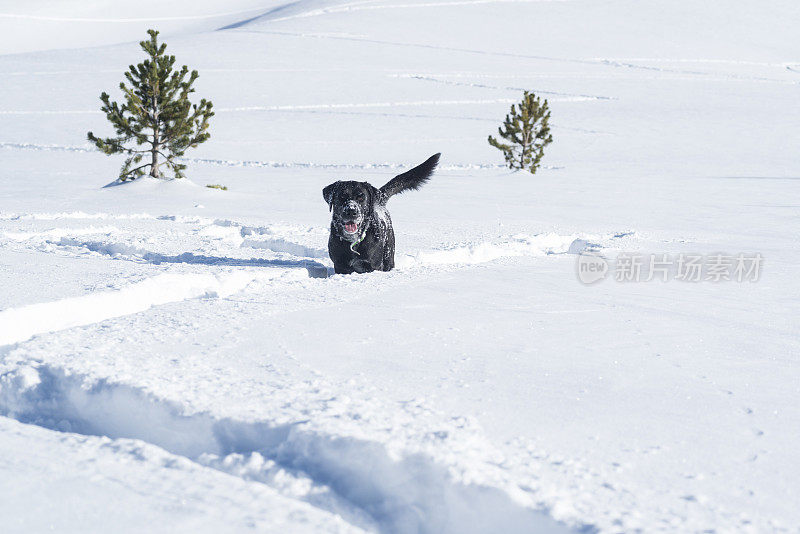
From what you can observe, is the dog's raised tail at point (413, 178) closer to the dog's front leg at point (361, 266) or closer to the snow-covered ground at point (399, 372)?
the snow-covered ground at point (399, 372)

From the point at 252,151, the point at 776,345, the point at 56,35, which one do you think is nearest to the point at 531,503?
the point at 776,345

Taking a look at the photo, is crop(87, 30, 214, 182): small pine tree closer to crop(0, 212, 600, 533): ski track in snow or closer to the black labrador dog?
the black labrador dog

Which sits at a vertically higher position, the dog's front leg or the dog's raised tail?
the dog's raised tail

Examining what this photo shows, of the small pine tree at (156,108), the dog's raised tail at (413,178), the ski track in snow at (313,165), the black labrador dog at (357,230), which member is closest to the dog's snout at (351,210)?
the black labrador dog at (357,230)

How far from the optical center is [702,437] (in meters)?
2.16

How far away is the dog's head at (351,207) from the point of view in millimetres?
4902

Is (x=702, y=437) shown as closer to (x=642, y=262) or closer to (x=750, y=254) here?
(x=642, y=262)

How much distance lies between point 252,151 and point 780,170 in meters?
14.8

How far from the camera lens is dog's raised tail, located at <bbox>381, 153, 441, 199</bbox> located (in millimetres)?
5875
